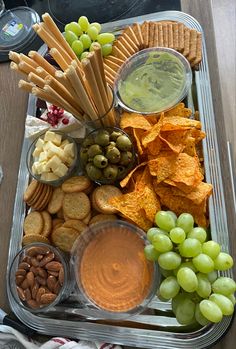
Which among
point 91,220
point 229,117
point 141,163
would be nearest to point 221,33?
→ point 229,117

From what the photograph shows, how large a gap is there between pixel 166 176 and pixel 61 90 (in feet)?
0.81

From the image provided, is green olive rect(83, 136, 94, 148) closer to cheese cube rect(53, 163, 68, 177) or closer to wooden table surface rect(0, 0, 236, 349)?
cheese cube rect(53, 163, 68, 177)

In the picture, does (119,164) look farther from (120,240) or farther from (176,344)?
(176,344)

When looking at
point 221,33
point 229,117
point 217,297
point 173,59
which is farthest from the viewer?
point 221,33

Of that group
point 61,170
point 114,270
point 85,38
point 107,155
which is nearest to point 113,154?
point 107,155

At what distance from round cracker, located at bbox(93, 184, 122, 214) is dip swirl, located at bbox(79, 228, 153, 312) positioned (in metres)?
0.04

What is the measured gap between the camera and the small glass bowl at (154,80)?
0.94 m

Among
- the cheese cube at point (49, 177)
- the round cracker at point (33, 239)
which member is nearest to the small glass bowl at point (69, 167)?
the cheese cube at point (49, 177)

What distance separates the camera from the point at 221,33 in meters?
1.65

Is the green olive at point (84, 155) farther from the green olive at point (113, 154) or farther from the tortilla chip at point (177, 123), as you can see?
the tortilla chip at point (177, 123)

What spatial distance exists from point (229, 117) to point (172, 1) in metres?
0.54

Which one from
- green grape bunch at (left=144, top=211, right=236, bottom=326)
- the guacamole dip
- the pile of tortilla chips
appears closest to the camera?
green grape bunch at (left=144, top=211, right=236, bottom=326)

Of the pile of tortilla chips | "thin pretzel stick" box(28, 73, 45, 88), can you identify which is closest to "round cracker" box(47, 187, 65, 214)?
the pile of tortilla chips

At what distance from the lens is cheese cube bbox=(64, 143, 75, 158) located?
0.91 m
